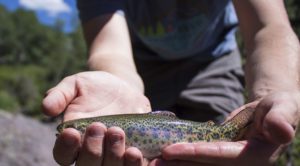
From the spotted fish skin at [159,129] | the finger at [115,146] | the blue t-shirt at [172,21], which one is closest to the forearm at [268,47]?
the spotted fish skin at [159,129]

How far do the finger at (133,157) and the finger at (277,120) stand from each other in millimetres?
643

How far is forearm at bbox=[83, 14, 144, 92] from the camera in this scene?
4.08 m

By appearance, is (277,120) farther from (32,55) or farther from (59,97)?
(32,55)

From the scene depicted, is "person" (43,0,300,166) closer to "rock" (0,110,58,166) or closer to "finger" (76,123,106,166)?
"finger" (76,123,106,166)

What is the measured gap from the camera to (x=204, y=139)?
345cm

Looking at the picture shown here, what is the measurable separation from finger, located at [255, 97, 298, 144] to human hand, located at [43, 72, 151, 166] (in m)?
0.66

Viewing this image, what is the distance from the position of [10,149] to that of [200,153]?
8862 millimetres

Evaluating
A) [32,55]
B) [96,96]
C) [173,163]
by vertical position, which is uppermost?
[96,96]

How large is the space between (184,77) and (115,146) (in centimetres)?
198

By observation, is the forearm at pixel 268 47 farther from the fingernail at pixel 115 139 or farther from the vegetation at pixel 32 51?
the vegetation at pixel 32 51

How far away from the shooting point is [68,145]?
306cm

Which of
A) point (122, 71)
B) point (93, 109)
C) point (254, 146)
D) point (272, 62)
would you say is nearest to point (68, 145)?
point (93, 109)

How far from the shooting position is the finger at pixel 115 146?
10.0ft

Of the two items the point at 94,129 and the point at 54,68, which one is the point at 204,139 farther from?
the point at 54,68
